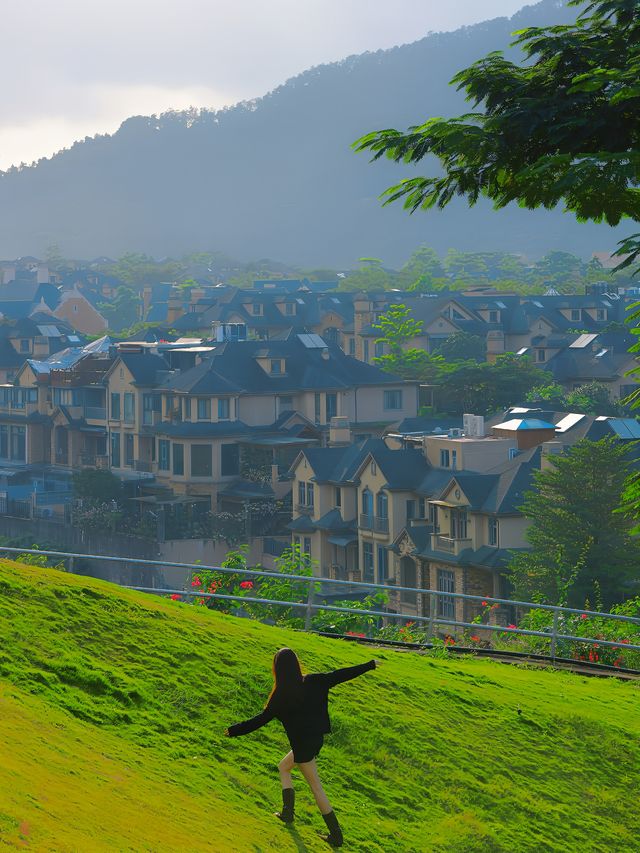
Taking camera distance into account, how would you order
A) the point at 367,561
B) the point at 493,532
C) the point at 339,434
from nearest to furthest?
the point at 493,532, the point at 367,561, the point at 339,434

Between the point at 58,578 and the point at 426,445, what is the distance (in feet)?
164

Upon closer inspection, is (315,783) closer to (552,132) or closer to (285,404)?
(552,132)

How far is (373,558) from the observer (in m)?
64.7

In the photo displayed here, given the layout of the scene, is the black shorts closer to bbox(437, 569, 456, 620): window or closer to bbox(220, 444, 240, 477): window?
bbox(437, 569, 456, 620): window

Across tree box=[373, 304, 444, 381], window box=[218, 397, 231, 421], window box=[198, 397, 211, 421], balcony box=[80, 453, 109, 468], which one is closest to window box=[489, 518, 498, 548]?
window box=[218, 397, 231, 421]

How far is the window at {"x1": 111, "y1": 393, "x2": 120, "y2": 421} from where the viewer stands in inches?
3469

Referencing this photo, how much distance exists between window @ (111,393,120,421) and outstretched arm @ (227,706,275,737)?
250ft

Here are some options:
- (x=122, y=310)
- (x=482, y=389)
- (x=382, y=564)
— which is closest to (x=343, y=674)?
(x=382, y=564)

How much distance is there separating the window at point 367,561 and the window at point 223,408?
18248mm

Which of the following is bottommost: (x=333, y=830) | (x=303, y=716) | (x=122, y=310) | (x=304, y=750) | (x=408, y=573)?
(x=408, y=573)

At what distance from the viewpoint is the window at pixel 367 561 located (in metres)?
65.1

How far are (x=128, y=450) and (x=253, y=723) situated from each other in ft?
247

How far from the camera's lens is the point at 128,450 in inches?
3428

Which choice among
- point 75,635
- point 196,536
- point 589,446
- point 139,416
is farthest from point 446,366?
point 75,635
